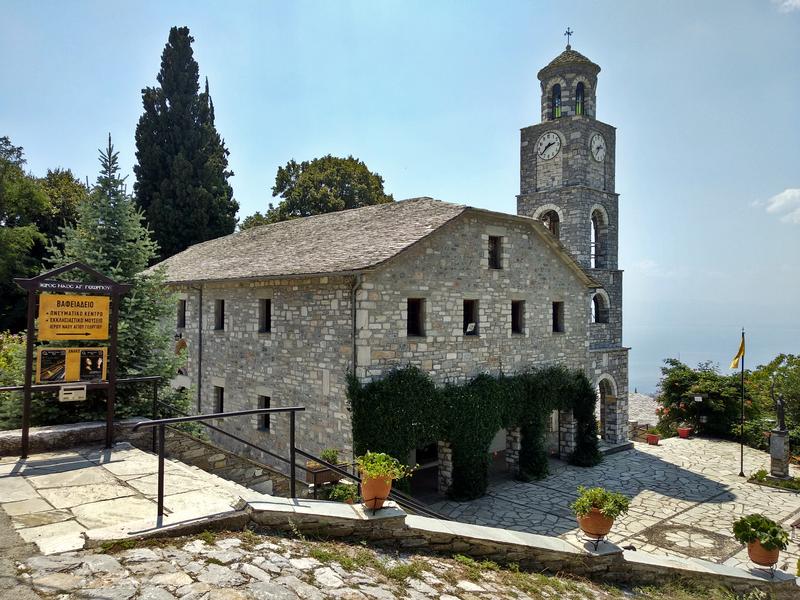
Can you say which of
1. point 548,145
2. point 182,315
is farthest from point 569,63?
point 182,315

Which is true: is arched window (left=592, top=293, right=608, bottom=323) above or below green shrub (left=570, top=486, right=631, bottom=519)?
above

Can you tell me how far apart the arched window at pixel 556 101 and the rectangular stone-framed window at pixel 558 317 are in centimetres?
945

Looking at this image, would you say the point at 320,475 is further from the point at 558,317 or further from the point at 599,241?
the point at 599,241

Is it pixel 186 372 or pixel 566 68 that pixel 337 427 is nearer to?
pixel 186 372

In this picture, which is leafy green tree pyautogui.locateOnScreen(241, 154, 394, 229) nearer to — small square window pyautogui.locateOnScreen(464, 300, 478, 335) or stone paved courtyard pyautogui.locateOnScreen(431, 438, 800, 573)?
small square window pyautogui.locateOnScreen(464, 300, 478, 335)

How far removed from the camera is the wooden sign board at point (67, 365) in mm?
7371

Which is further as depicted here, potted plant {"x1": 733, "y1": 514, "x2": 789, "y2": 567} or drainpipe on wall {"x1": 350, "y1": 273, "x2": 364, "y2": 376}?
drainpipe on wall {"x1": 350, "y1": 273, "x2": 364, "y2": 376}

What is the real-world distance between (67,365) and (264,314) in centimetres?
764

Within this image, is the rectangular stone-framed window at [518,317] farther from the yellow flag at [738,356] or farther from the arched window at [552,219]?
the yellow flag at [738,356]

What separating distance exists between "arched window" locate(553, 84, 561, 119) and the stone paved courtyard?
1408 cm

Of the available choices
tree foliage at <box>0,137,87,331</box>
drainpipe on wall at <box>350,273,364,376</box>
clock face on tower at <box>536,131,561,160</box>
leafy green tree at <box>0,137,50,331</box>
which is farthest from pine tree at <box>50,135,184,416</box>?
clock face on tower at <box>536,131,561,160</box>

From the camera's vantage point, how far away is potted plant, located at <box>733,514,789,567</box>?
27.0ft

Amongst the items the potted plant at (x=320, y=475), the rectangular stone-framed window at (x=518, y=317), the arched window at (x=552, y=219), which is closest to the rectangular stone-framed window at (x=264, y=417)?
the potted plant at (x=320, y=475)

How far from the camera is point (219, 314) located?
16688 millimetres
